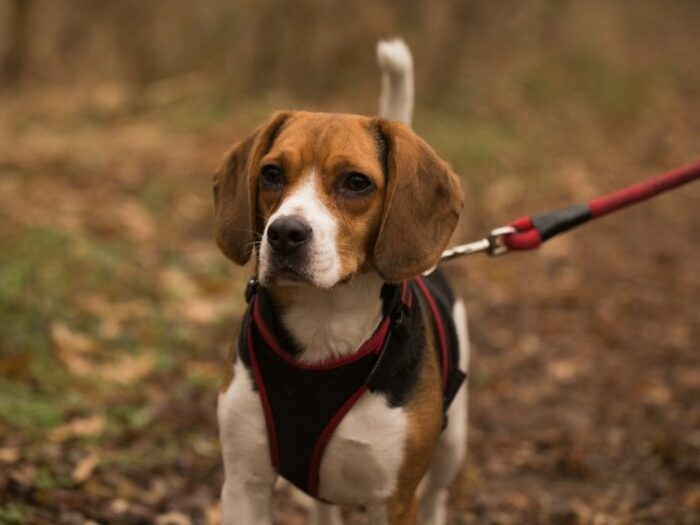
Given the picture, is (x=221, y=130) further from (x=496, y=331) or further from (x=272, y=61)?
(x=496, y=331)

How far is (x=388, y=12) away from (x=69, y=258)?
10362mm

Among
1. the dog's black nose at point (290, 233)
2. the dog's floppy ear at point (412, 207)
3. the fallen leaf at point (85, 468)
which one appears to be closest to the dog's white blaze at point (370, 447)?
the dog's floppy ear at point (412, 207)

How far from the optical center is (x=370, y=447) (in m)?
3.05

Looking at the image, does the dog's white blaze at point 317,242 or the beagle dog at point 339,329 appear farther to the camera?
the beagle dog at point 339,329

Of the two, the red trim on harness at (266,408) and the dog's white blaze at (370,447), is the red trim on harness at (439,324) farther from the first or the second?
the red trim on harness at (266,408)

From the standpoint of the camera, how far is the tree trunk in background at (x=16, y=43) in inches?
520

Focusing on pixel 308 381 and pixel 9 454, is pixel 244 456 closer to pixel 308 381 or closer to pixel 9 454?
pixel 308 381

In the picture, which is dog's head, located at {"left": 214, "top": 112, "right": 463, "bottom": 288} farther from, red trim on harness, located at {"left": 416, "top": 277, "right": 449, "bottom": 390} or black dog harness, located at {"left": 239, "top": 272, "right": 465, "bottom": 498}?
red trim on harness, located at {"left": 416, "top": 277, "right": 449, "bottom": 390}

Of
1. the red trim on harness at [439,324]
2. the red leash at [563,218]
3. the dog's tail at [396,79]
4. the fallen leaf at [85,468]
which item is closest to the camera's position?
the red trim on harness at [439,324]

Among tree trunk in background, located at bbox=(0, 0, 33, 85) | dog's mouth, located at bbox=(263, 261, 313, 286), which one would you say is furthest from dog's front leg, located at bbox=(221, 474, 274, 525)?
tree trunk in background, located at bbox=(0, 0, 33, 85)

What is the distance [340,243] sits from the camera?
2945 millimetres

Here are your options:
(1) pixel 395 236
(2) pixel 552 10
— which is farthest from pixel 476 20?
(1) pixel 395 236

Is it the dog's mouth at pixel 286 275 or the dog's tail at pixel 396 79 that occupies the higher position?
the dog's tail at pixel 396 79

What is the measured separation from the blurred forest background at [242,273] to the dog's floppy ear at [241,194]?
164cm
